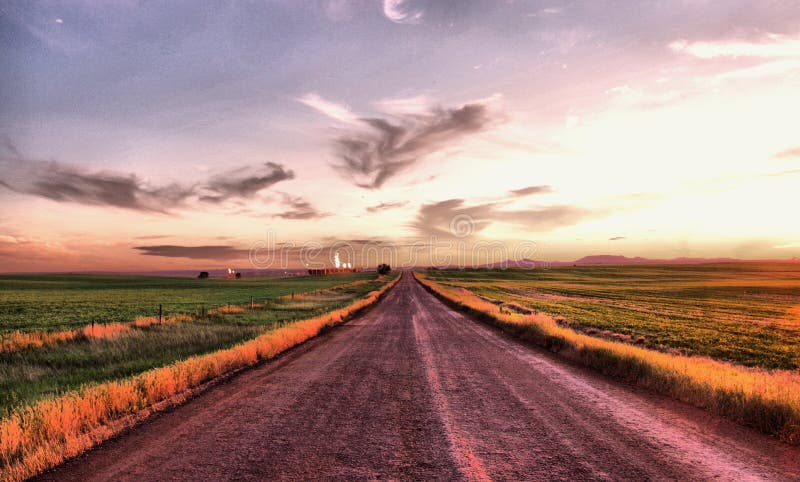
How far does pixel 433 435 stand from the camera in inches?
240

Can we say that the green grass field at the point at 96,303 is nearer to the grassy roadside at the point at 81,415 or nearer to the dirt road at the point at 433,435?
the grassy roadside at the point at 81,415

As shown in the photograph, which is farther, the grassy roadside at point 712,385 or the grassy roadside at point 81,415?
the grassy roadside at point 712,385

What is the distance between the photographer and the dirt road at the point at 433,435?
16.3ft

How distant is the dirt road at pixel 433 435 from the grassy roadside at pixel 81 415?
1.38 feet

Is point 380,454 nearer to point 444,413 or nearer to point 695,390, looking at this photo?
point 444,413

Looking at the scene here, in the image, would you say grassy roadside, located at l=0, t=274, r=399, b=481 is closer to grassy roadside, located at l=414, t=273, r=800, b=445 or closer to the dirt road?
the dirt road

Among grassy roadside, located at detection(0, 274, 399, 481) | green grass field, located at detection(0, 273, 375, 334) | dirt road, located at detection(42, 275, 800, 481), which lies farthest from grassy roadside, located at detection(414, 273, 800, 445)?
green grass field, located at detection(0, 273, 375, 334)

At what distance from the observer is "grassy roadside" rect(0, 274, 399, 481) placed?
17.5 ft

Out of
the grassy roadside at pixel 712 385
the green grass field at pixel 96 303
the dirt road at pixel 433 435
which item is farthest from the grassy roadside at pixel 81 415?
the green grass field at pixel 96 303

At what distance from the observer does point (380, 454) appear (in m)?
5.41

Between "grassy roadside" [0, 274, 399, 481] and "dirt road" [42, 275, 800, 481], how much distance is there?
422 millimetres

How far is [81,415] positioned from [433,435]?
612cm

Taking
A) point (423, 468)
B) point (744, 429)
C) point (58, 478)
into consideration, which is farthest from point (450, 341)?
point (58, 478)

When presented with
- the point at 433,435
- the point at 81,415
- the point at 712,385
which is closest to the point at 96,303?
the point at 81,415
